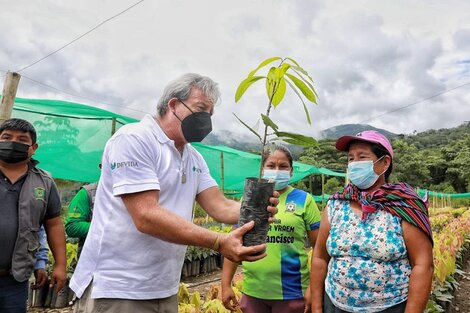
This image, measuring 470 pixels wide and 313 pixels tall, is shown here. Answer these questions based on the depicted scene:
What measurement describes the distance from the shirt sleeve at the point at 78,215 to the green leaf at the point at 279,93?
7.32ft

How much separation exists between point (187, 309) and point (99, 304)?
1.10m

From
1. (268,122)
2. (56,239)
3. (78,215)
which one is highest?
(268,122)

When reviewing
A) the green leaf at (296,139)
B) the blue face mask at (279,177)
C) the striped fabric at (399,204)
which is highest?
the green leaf at (296,139)

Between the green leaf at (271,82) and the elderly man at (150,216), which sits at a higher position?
the green leaf at (271,82)

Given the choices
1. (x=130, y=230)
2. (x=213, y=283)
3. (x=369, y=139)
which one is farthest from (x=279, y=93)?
(x=213, y=283)

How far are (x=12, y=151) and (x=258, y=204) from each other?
5.58 ft

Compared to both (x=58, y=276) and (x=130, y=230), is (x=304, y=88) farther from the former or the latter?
(x=58, y=276)

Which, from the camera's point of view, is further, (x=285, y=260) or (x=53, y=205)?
(x=53, y=205)

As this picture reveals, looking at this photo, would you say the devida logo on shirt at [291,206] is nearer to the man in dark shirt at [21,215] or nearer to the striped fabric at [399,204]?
the striped fabric at [399,204]

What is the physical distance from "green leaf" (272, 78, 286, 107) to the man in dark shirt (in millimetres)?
1648

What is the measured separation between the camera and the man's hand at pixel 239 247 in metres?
1.13

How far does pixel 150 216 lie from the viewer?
119 cm

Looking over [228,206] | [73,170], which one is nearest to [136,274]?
[228,206]

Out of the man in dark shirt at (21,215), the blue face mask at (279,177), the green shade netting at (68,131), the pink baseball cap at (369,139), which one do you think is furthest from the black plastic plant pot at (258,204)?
the green shade netting at (68,131)
